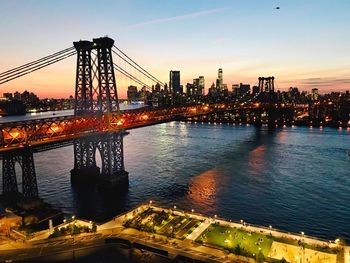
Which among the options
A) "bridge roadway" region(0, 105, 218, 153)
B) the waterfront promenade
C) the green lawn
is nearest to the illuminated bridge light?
"bridge roadway" region(0, 105, 218, 153)

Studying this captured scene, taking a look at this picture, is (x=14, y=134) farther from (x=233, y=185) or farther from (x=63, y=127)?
(x=233, y=185)

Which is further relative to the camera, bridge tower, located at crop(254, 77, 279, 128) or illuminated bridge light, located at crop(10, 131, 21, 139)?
bridge tower, located at crop(254, 77, 279, 128)

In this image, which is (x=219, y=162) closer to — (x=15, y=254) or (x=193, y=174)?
(x=193, y=174)

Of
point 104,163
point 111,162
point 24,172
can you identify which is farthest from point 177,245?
point 104,163

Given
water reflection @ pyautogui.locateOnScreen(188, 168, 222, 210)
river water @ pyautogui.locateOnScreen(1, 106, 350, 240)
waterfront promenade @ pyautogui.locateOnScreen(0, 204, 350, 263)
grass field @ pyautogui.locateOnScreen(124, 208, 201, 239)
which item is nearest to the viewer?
waterfront promenade @ pyautogui.locateOnScreen(0, 204, 350, 263)

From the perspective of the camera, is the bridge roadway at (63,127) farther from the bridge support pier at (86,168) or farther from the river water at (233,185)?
the river water at (233,185)

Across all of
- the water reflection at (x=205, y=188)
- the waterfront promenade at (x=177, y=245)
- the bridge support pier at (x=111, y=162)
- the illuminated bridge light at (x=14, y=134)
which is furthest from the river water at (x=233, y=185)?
the illuminated bridge light at (x=14, y=134)

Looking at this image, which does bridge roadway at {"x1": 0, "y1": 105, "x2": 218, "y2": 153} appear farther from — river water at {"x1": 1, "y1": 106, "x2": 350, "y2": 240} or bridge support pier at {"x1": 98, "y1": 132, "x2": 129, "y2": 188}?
river water at {"x1": 1, "y1": 106, "x2": 350, "y2": 240}
